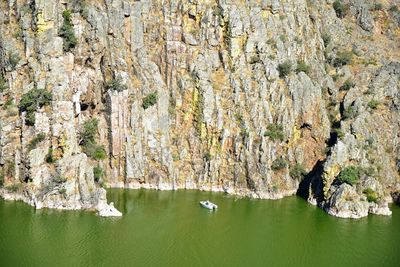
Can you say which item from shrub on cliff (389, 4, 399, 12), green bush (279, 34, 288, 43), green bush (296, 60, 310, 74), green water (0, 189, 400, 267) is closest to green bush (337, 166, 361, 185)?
green water (0, 189, 400, 267)

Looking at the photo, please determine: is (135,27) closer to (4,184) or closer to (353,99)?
(4,184)

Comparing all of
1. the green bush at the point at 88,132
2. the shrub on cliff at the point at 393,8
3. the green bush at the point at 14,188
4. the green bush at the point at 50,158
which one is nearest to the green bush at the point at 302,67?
the shrub on cliff at the point at 393,8

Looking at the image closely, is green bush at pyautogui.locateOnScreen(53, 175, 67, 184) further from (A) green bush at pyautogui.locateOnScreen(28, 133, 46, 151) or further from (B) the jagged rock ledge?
(A) green bush at pyautogui.locateOnScreen(28, 133, 46, 151)

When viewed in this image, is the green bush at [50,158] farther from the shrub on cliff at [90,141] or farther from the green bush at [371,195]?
the green bush at [371,195]

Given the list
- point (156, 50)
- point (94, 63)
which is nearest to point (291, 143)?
point (156, 50)

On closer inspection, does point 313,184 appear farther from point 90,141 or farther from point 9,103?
point 9,103

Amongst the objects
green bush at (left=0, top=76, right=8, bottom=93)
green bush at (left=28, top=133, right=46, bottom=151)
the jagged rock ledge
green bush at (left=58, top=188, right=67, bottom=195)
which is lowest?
the jagged rock ledge
